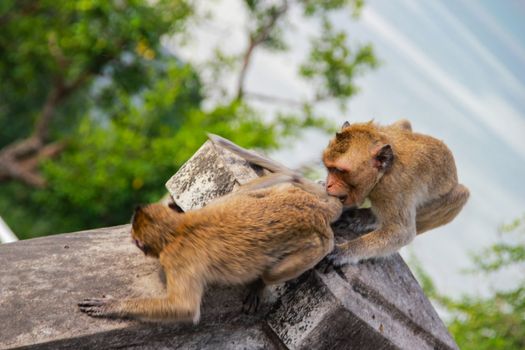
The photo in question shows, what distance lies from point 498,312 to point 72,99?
12108 millimetres

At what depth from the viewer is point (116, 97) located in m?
14.1

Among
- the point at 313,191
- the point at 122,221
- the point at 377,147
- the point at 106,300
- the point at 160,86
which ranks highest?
the point at 377,147

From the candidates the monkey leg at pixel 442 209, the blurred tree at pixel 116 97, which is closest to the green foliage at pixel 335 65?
the blurred tree at pixel 116 97

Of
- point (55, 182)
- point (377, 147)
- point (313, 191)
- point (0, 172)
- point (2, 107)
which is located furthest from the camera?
point (2, 107)

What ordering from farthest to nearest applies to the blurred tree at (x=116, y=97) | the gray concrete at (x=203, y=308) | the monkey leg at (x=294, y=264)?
the blurred tree at (x=116, y=97), the monkey leg at (x=294, y=264), the gray concrete at (x=203, y=308)

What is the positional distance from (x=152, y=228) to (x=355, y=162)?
1215 mm

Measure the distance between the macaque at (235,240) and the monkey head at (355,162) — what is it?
1.95ft

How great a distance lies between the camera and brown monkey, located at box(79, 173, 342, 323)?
2453mm

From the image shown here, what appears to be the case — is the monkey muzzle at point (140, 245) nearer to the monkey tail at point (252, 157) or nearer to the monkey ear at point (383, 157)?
the monkey tail at point (252, 157)

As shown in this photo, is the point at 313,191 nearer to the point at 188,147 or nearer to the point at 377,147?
the point at 377,147

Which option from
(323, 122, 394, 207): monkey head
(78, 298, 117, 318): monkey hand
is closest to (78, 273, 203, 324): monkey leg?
(78, 298, 117, 318): monkey hand

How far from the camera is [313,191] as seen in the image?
115 inches

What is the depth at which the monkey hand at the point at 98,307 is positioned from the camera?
2.20 m

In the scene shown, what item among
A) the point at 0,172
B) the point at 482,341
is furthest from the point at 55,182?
the point at 482,341
